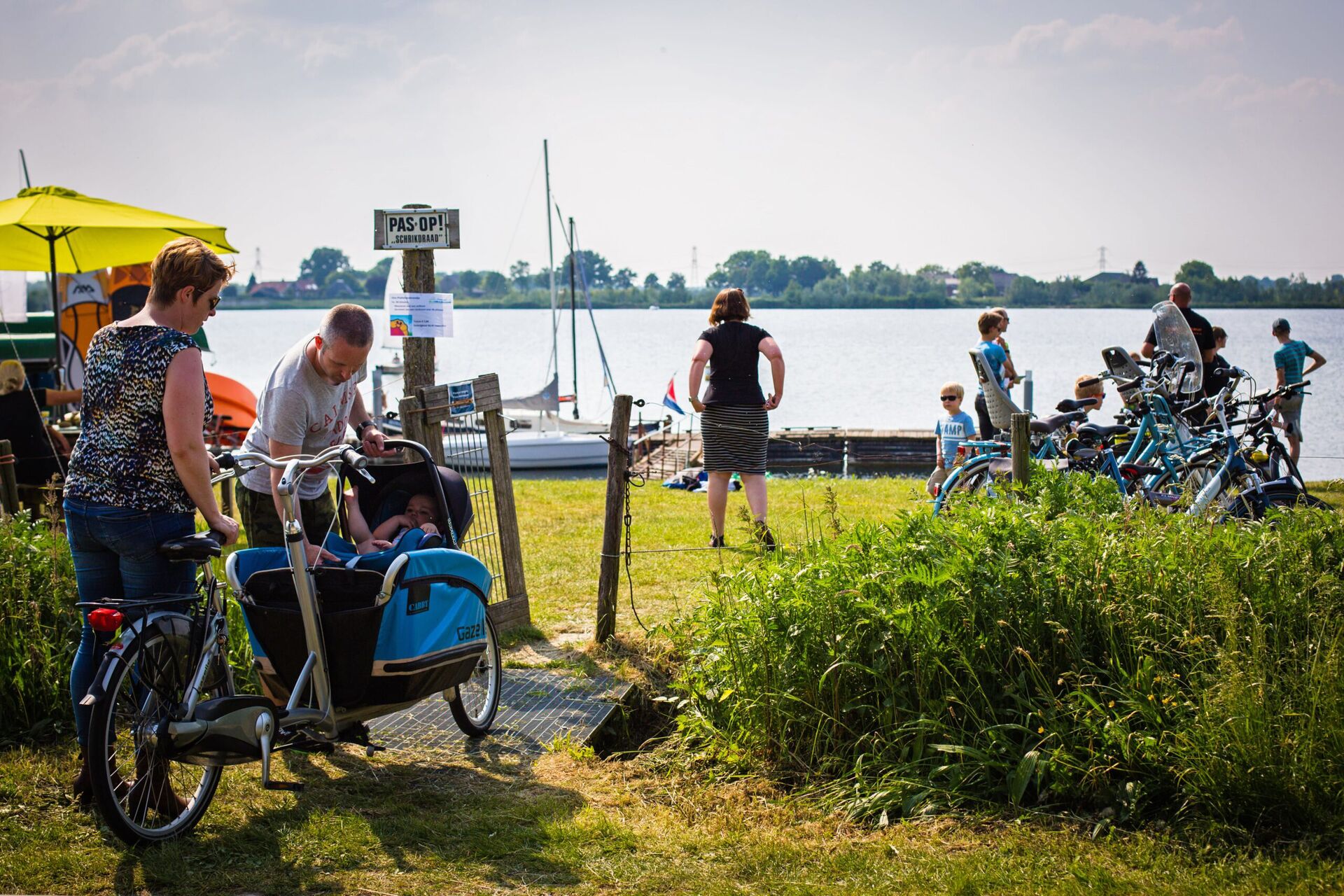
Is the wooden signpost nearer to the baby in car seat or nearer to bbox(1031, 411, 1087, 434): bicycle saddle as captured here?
the baby in car seat

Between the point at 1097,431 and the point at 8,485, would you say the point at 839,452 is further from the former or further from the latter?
the point at 8,485

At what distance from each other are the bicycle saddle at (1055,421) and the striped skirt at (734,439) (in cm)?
189

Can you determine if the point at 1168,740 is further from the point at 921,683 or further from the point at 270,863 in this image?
the point at 270,863

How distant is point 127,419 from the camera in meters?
3.52

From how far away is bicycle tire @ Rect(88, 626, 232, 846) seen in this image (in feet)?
10.9

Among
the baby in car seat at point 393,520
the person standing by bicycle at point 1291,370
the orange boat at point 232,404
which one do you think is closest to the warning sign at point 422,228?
the baby in car seat at point 393,520

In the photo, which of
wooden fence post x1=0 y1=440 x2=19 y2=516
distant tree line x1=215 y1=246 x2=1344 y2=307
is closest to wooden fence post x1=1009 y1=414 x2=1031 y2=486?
wooden fence post x1=0 y1=440 x2=19 y2=516

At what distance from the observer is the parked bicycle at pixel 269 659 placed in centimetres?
348

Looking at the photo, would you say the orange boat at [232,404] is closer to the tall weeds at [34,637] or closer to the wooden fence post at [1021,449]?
the tall weeds at [34,637]

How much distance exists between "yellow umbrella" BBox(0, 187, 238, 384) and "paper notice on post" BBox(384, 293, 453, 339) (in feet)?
14.3

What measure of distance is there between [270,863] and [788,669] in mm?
1940

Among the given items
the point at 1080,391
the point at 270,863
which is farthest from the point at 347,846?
the point at 1080,391

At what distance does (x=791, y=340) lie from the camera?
290 feet

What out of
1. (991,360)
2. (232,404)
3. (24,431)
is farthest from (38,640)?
(232,404)
